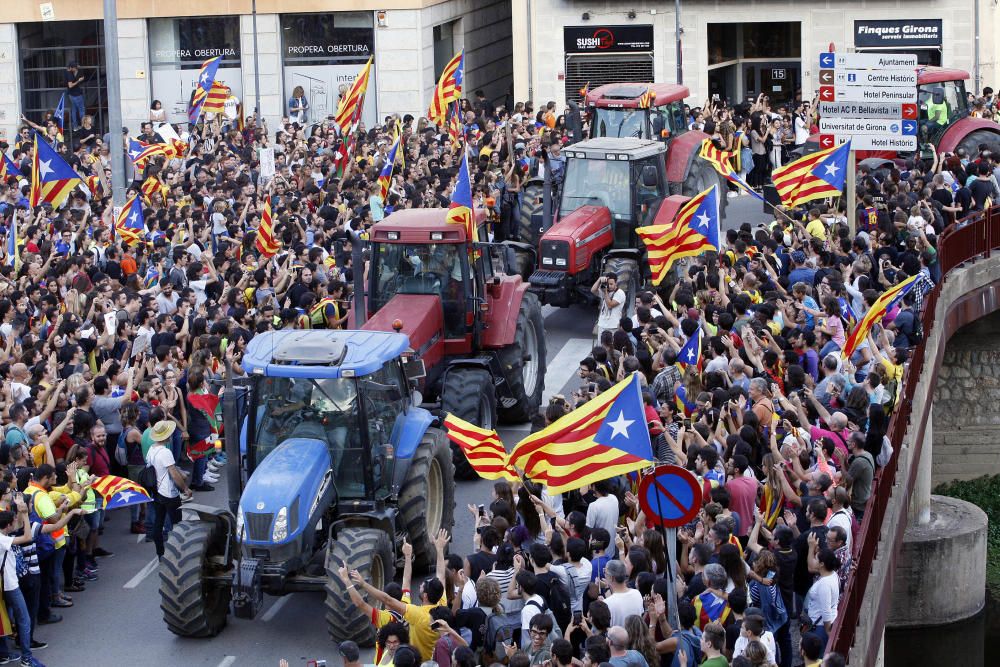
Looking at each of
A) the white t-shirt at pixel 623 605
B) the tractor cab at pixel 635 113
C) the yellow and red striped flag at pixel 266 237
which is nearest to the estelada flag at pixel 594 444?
the white t-shirt at pixel 623 605

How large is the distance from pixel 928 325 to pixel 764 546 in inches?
296

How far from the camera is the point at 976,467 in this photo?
2730cm

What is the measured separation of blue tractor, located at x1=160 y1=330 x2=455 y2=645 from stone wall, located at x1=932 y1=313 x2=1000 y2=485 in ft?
50.7

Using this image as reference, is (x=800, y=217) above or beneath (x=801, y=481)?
above

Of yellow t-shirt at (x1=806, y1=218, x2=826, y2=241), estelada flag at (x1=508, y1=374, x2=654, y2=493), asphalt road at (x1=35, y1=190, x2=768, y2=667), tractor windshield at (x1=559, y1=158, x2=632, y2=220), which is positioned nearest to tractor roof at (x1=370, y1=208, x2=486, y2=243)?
asphalt road at (x1=35, y1=190, x2=768, y2=667)

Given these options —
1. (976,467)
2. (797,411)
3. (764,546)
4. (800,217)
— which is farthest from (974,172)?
(764,546)

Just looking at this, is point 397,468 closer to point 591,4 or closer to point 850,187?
point 850,187

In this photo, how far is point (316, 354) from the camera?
43.9 ft

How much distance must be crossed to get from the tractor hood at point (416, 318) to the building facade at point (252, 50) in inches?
985

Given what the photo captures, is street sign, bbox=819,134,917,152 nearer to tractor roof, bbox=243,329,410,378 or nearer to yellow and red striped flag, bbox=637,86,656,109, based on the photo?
yellow and red striped flag, bbox=637,86,656,109

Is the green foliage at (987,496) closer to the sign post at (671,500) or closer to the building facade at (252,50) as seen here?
the sign post at (671,500)

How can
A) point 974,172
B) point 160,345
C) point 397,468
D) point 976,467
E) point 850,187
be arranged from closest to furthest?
point 397,468 → point 160,345 → point 850,187 → point 974,172 → point 976,467

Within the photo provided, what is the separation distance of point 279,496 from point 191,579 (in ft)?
3.59

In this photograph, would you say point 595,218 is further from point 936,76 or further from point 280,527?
point 280,527
